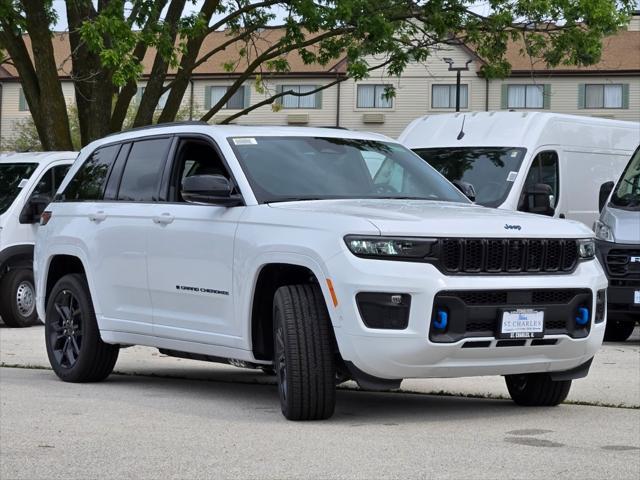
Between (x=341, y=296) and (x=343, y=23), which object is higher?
(x=343, y=23)

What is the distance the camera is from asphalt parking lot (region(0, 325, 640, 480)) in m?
6.93

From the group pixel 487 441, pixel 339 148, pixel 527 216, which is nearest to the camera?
pixel 487 441

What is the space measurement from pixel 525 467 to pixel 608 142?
12644mm

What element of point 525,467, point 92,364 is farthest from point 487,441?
point 92,364

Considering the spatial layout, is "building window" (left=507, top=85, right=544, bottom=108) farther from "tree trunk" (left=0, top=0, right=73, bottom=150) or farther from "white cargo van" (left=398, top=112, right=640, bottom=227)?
"white cargo van" (left=398, top=112, right=640, bottom=227)

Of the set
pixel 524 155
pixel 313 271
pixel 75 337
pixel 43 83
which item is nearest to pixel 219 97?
pixel 43 83

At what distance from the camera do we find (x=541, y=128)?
17.5 m

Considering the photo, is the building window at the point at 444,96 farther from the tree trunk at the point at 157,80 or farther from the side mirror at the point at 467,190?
the side mirror at the point at 467,190

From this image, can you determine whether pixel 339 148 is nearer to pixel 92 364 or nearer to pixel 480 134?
pixel 92 364

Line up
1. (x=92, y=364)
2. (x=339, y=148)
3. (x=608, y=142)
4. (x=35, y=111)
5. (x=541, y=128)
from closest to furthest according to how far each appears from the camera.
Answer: (x=339, y=148)
(x=92, y=364)
(x=541, y=128)
(x=608, y=142)
(x=35, y=111)

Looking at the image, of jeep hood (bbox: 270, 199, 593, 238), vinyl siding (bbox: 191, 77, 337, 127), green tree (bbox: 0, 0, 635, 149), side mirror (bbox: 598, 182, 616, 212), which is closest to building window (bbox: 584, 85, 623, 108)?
vinyl siding (bbox: 191, 77, 337, 127)

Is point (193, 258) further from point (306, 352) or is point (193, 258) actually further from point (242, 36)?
point (242, 36)

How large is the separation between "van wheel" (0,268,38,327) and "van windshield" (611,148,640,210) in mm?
7001

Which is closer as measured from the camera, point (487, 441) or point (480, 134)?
point (487, 441)
